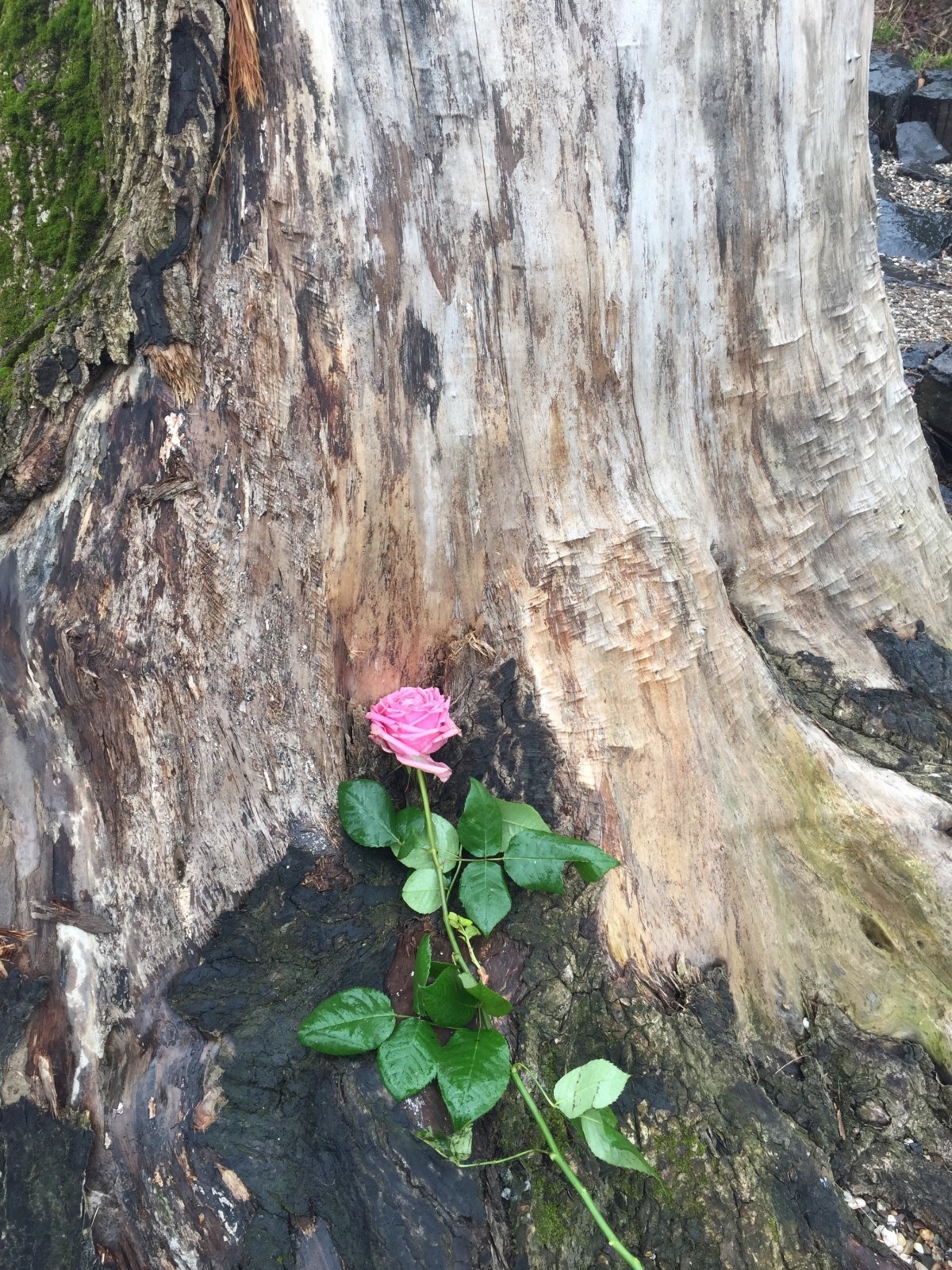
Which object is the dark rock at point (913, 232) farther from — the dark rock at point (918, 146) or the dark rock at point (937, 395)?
the dark rock at point (937, 395)

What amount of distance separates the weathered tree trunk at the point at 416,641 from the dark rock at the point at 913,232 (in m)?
5.08

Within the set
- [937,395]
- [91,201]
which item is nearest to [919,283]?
[937,395]

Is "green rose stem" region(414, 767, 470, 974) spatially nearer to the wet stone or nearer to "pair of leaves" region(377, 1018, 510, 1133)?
"pair of leaves" region(377, 1018, 510, 1133)

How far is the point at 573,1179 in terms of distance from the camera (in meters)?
1.41

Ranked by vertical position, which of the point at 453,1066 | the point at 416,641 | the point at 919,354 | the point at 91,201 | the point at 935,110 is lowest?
the point at 919,354

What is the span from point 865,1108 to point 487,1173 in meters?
0.76

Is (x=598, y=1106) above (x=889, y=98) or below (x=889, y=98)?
below

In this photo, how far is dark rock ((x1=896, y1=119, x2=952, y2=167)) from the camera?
25.7ft

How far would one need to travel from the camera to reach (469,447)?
185cm

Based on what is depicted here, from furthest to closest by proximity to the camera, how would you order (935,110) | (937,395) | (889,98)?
(935,110)
(889,98)
(937,395)

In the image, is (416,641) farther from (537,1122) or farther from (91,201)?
(91,201)

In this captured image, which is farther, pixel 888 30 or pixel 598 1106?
pixel 888 30

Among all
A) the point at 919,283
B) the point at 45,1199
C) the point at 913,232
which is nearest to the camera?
the point at 45,1199

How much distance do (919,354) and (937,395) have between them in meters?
0.37
